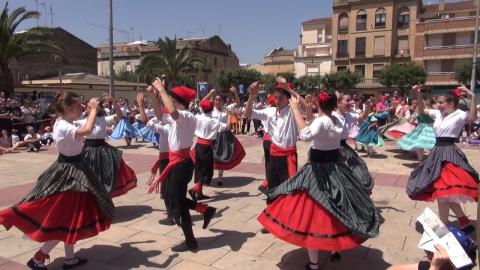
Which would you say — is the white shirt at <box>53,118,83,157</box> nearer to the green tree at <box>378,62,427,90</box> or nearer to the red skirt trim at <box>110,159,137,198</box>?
the red skirt trim at <box>110,159,137,198</box>

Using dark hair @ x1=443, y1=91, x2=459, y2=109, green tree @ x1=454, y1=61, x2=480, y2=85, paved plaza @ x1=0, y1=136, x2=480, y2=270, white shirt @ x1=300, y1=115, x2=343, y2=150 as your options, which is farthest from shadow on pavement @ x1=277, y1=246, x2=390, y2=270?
green tree @ x1=454, y1=61, x2=480, y2=85

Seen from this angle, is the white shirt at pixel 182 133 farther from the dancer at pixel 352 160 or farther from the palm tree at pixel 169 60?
the palm tree at pixel 169 60

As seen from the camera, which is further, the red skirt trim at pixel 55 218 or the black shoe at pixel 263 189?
the black shoe at pixel 263 189

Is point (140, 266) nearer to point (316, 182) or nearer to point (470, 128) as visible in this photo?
point (316, 182)

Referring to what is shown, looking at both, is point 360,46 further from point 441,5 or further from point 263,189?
point 263,189

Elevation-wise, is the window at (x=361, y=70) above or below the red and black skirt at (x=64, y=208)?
above

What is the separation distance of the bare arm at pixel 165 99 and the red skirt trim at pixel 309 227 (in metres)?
1.45

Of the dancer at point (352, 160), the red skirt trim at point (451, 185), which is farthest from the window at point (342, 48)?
the red skirt trim at point (451, 185)

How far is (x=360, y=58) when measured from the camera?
46938 millimetres

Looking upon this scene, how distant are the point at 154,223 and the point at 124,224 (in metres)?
0.39

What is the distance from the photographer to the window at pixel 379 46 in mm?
45969

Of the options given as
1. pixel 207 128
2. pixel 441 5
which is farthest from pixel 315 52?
pixel 207 128

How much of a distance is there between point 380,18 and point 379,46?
3.07 metres

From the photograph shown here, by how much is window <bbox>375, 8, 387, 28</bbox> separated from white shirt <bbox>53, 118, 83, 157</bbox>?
154 ft
